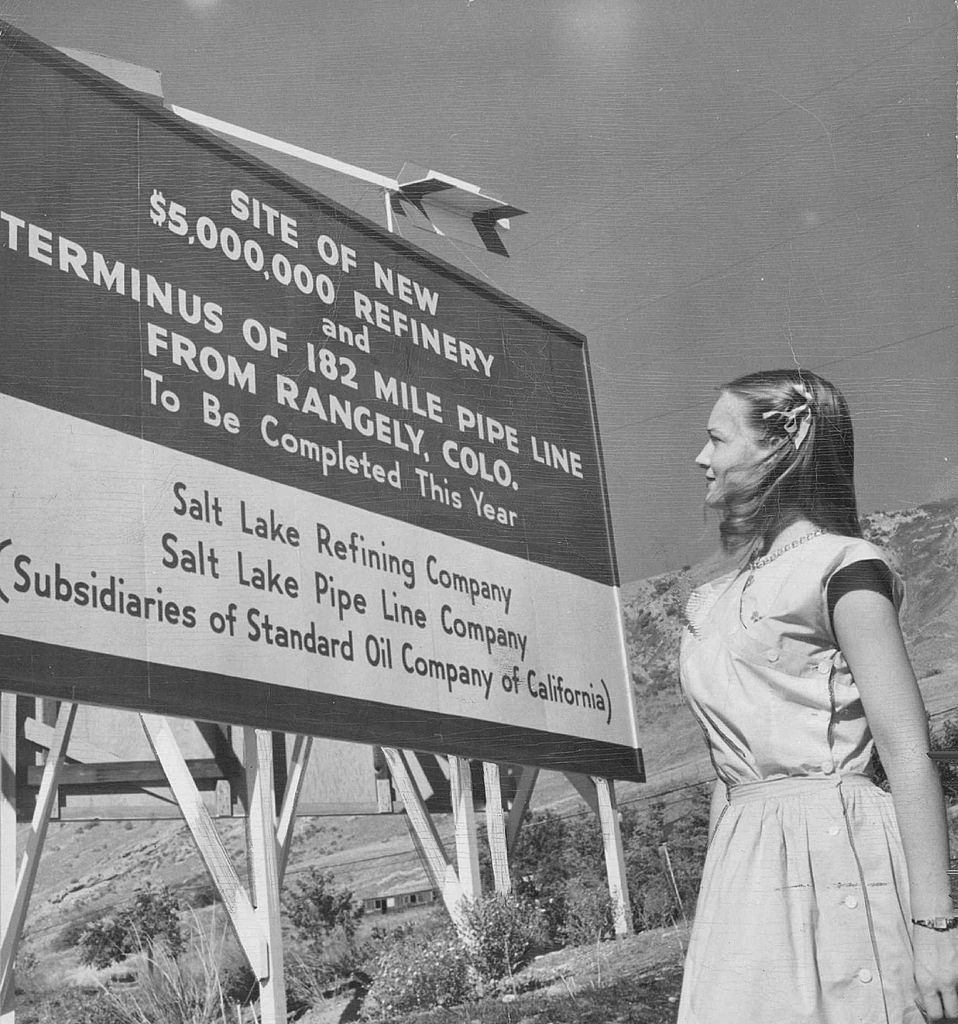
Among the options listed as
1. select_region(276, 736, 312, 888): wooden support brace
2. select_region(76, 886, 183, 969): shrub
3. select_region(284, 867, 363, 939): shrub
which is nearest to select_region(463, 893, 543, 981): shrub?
select_region(276, 736, 312, 888): wooden support brace

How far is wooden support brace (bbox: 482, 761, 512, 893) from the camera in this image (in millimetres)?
4616

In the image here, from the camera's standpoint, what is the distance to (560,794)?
9.02m

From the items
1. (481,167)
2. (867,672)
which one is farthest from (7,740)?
(867,672)

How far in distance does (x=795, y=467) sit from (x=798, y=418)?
0.05 meters

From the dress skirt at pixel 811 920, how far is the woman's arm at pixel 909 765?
4 cm

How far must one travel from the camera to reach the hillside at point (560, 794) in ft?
7.42

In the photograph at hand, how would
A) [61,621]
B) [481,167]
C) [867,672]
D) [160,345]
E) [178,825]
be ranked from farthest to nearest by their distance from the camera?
1. [178,825]
2. [160,345]
3. [481,167]
4. [61,621]
5. [867,672]

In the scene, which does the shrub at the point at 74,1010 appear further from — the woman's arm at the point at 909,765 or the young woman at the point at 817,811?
the woman's arm at the point at 909,765

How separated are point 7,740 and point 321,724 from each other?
2002 millimetres

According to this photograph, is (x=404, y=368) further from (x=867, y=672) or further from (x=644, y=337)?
(x=867, y=672)

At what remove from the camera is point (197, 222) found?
3170 mm

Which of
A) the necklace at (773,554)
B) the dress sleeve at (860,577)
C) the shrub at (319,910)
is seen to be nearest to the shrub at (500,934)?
the necklace at (773,554)

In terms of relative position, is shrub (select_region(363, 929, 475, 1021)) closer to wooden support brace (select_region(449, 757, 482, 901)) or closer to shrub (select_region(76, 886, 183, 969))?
wooden support brace (select_region(449, 757, 482, 901))

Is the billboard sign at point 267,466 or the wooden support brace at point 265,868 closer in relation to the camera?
the billboard sign at point 267,466
